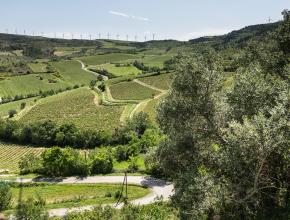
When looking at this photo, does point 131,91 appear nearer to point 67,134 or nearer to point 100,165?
point 67,134

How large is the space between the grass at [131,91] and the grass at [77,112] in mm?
9476

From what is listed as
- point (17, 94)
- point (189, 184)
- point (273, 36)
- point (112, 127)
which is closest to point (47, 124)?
point (112, 127)

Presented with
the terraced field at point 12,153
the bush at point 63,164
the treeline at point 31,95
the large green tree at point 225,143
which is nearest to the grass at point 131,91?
the treeline at point 31,95

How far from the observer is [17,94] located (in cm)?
19012

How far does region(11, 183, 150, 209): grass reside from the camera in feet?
174

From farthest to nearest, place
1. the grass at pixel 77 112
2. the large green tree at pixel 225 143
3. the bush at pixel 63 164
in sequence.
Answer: the grass at pixel 77 112 → the bush at pixel 63 164 → the large green tree at pixel 225 143

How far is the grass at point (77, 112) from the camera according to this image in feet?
433

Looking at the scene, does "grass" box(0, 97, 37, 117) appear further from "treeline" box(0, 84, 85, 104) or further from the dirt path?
the dirt path

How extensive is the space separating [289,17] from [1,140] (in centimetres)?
10648

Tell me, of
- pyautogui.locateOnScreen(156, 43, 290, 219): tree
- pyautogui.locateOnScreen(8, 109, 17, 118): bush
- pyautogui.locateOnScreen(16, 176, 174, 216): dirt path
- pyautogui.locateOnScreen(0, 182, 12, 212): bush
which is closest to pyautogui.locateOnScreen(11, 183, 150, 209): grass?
pyautogui.locateOnScreen(16, 176, 174, 216): dirt path

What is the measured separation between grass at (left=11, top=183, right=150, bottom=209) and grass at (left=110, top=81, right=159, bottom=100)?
92.3m

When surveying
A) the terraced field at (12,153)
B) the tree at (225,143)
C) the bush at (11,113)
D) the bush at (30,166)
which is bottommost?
the terraced field at (12,153)

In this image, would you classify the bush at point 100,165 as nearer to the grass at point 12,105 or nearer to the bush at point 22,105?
the grass at point 12,105

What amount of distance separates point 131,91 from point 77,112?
1044 inches
